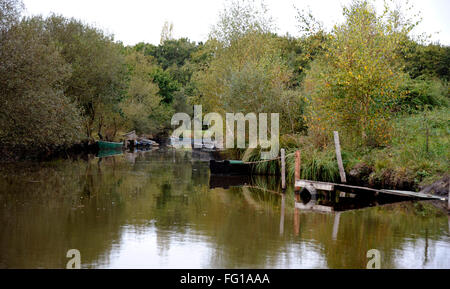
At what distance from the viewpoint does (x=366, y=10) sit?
1995 centimetres

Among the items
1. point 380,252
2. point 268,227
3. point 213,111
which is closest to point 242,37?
point 213,111

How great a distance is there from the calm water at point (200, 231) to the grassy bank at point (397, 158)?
1645 millimetres

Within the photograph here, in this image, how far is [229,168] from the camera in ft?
82.4

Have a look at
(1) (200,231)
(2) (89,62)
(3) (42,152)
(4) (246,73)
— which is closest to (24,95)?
(4) (246,73)

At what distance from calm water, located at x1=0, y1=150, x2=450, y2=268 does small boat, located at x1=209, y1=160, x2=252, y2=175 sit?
6189 millimetres

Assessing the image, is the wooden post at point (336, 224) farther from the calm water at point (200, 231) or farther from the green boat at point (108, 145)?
the green boat at point (108, 145)

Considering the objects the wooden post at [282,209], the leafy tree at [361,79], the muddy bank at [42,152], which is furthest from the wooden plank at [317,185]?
the muddy bank at [42,152]

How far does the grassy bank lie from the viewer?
16875mm

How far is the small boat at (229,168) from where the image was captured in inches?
974

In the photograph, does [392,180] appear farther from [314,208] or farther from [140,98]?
[140,98]

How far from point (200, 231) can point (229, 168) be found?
1384cm

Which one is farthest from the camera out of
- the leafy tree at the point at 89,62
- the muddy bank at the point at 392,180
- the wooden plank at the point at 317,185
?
the leafy tree at the point at 89,62
